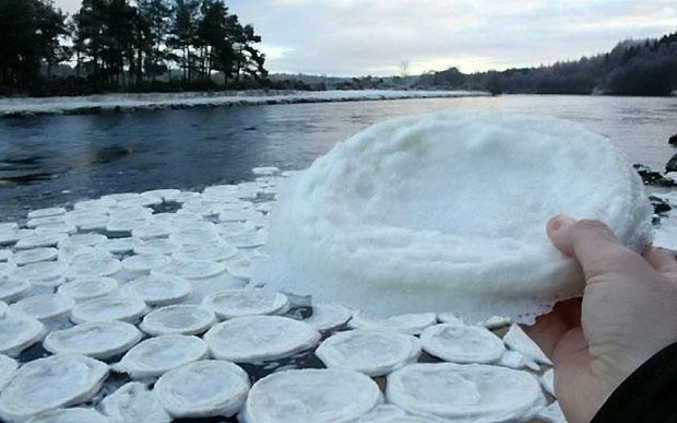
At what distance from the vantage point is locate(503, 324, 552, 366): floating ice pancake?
233 cm

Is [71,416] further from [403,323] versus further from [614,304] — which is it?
[614,304]

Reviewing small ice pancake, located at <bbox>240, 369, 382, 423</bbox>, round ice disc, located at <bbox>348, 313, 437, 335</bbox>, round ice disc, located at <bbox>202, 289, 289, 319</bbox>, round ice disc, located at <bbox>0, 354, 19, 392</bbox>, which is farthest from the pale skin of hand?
round ice disc, located at <bbox>0, 354, 19, 392</bbox>

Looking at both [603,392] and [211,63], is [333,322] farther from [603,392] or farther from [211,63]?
[211,63]

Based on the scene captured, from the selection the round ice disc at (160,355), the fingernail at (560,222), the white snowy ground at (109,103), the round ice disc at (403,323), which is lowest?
the round ice disc at (160,355)

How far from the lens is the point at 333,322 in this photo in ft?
8.89

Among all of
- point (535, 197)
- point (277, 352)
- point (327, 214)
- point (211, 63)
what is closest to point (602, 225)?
Result: point (535, 197)

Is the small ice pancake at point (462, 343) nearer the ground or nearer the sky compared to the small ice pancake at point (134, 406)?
nearer the sky

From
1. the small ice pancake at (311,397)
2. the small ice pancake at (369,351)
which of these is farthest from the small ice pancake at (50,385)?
the small ice pancake at (369,351)

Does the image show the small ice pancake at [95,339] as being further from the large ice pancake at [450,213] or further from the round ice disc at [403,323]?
the large ice pancake at [450,213]

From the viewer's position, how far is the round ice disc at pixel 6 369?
2.18 metres

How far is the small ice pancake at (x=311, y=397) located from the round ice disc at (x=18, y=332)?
3.83ft

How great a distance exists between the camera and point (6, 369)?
2277mm

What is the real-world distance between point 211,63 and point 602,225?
4294cm

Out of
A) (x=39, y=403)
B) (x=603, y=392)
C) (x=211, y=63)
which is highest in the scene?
(x=211, y=63)
